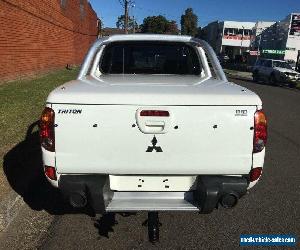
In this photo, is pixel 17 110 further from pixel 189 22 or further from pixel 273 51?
pixel 189 22

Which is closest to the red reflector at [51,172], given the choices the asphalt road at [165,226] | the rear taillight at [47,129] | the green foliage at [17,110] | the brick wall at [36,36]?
the rear taillight at [47,129]

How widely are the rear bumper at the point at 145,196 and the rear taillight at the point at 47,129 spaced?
12.1 inches

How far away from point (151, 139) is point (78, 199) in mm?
832

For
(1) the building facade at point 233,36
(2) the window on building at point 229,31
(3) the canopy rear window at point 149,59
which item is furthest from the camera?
(2) the window on building at point 229,31

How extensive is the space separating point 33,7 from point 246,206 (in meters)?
16.2

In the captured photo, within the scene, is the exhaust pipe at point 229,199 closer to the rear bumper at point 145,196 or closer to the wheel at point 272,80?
the rear bumper at point 145,196

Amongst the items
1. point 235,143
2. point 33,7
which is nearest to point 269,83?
point 33,7

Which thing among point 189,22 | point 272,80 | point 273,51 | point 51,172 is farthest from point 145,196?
point 189,22

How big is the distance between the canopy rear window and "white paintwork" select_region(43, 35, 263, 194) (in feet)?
7.49

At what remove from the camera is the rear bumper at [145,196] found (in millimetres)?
3352

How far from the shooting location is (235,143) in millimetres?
3365

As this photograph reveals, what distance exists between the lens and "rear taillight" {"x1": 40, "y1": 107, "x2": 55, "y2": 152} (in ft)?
10.8

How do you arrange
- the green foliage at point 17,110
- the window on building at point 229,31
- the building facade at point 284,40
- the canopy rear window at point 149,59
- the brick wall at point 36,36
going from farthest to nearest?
the window on building at point 229,31 → the building facade at point 284,40 → the brick wall at point 36,36 → the green foliage at point 17,110 → the canopy rear window at point 149,59

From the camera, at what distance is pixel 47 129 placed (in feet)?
11.0
